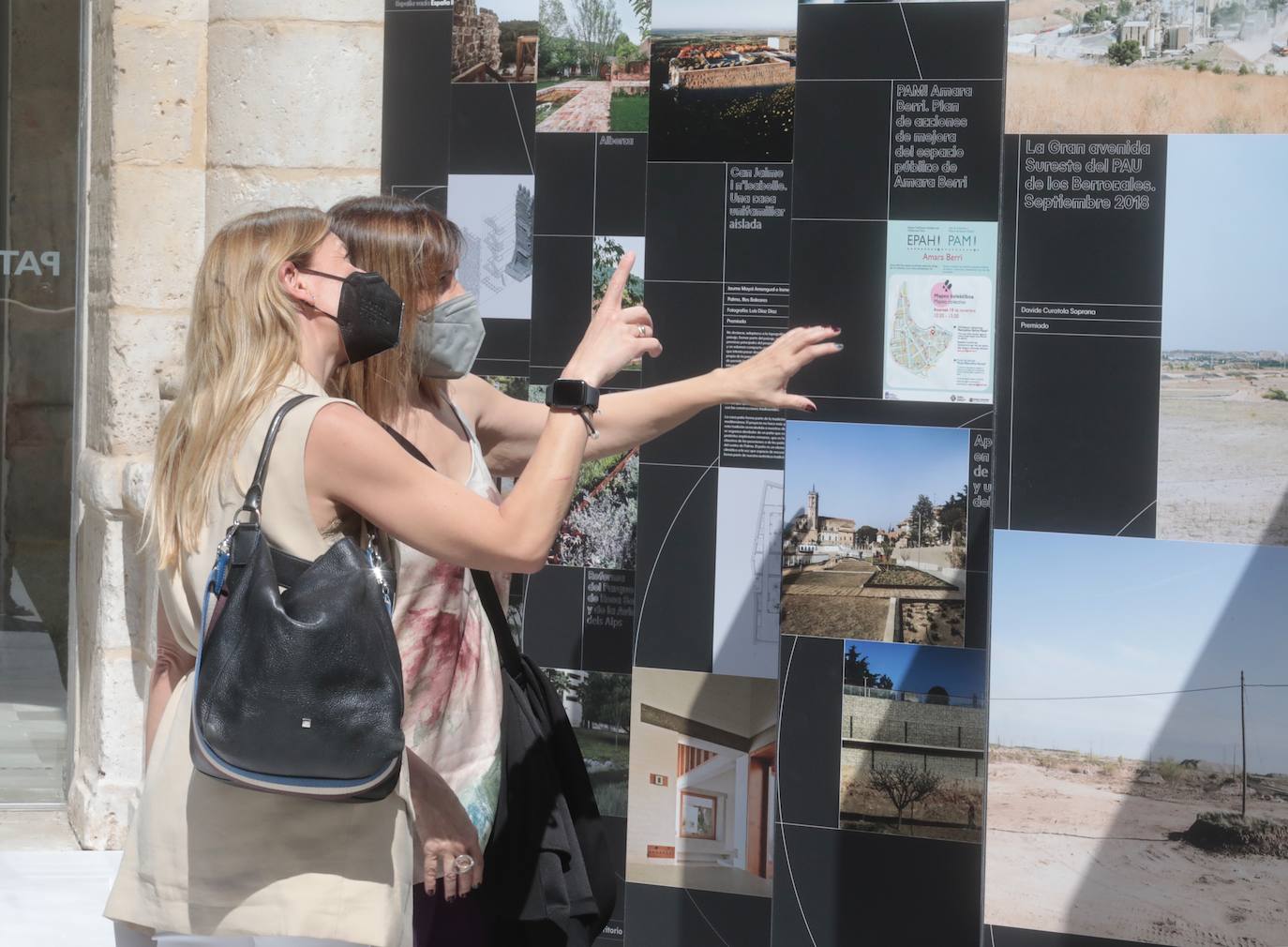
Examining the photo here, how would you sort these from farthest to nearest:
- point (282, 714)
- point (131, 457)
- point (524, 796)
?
point (131, 457) < point (524, 796) < point (282, 714)

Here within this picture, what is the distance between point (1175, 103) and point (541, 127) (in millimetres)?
1811

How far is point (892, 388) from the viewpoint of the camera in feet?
11.5

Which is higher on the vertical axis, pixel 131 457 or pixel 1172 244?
pixel 1172 244

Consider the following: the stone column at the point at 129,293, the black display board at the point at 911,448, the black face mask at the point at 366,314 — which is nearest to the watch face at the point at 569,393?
the black face mask at the point at 366,314

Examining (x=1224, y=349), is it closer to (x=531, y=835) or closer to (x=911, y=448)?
(x=911, y=448)

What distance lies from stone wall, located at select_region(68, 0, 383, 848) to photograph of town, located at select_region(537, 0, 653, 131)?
0.57 meters

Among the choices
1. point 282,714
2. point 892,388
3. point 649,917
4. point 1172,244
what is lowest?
point 649,917

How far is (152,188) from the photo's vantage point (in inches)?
187

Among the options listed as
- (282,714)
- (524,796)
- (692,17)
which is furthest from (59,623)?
(282,714)

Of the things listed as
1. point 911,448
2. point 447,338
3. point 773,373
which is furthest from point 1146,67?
Answer: point 447,338

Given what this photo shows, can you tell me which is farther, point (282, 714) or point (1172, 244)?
point (1172, 244)

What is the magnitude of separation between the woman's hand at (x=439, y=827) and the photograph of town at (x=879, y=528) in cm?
152

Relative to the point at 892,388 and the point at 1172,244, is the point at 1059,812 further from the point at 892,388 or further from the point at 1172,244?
the point at 1172,244

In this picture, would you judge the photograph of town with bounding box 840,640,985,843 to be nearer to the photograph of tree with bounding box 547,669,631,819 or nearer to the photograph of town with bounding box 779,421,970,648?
the photograph of town with bounding box 779,421,970,648
